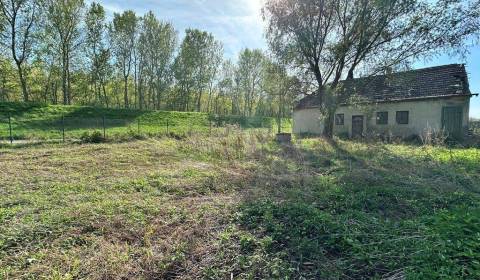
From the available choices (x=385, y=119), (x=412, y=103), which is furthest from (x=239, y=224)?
(x=385, y=119)

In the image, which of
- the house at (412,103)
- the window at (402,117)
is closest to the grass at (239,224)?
the house at (412,103)

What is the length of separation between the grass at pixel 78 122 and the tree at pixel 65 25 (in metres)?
7.43

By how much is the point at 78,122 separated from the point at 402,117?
2199 centimetres

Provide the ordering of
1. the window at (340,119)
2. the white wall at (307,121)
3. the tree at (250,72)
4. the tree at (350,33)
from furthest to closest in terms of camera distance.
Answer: the tree at (250,72), the white wall at (307,121), the window at (340,119), the tree at (350,33)

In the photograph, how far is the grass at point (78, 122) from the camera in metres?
15.3

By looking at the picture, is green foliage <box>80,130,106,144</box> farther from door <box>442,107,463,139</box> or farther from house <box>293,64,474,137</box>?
door <box>442,107,463,139</box>

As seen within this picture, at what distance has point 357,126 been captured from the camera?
66.2 feet

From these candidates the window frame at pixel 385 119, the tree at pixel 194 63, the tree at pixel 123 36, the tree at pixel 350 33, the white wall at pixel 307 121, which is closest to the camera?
the tree at pixel 350 33

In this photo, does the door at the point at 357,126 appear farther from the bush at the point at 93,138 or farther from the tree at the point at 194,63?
the tree at the point at 194,63

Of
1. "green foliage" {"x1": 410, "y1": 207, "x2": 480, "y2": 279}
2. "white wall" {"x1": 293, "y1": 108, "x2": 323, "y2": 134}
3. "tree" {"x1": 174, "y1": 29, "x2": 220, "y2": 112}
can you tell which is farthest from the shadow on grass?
"tree" {"x1": 174, "y1": 29, "x2": 220, "y2": 112}

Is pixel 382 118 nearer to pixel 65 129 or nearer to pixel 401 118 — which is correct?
pixel 401 118

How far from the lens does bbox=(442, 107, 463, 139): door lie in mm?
15648

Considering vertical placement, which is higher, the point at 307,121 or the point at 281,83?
the point at 281,83

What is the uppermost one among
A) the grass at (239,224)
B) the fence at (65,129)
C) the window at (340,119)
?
the window at (340,119)
